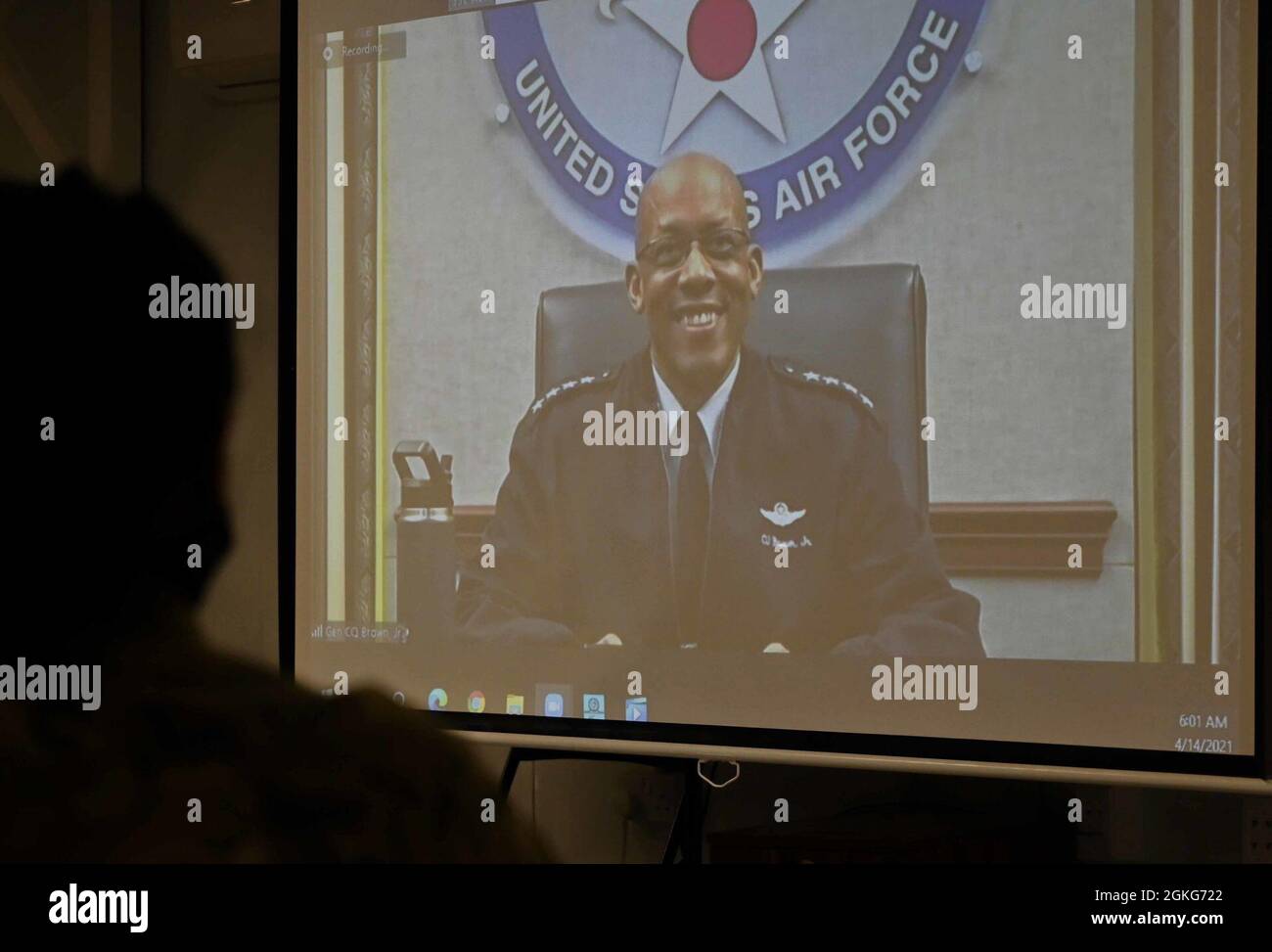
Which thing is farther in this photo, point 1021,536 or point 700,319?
point 700,319

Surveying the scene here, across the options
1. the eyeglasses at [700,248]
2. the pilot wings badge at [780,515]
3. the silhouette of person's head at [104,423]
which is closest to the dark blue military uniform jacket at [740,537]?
the pilot wings badge at [780,515]

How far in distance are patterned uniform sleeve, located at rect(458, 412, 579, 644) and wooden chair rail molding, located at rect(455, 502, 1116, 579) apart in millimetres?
655

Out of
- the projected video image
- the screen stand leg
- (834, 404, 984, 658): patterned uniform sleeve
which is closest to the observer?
the projected video image

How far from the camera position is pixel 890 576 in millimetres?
1957

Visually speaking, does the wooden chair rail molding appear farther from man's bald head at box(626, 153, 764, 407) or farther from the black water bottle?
the black water bottle

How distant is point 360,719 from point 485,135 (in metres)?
1.82

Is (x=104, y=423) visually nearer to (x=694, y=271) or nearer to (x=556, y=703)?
(x=556, y=703)

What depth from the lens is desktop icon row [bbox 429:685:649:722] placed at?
212 cm

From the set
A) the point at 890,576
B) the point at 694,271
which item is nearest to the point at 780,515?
the point at 890,576

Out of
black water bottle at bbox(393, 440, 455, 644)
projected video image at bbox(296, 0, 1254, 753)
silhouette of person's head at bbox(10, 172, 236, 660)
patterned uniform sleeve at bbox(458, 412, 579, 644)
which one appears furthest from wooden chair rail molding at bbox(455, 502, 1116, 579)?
silhouette of person's head at bbox(10, 172, 236, 660)

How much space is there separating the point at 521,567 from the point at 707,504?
36cm

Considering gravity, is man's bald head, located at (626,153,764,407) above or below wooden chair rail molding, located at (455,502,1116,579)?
above

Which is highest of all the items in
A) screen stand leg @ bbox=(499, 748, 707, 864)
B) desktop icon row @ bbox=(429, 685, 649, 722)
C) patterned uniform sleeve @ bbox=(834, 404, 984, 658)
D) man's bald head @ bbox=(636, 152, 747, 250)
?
man's bald head @ bbox=(636, 152, 747, 250)
